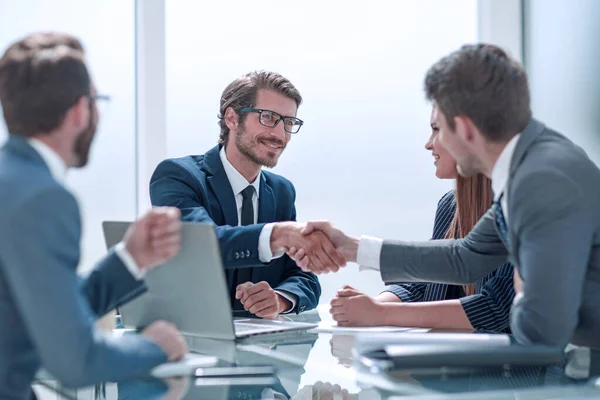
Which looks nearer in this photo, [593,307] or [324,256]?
[593,307]

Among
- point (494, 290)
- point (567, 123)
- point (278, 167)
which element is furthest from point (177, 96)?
point (494, 290)

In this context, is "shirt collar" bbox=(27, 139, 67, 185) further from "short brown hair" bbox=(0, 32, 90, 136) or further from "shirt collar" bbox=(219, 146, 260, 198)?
"shirt collar" bbox=(219, 146, 260, 198)

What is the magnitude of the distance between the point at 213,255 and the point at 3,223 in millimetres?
669

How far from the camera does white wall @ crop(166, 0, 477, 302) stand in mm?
4207

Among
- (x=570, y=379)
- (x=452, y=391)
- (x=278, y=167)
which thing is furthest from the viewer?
(x=278, y=167)

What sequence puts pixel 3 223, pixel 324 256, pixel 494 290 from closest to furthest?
1. pixel 3 223
2. pixel 494 290
3. pixel 324 256

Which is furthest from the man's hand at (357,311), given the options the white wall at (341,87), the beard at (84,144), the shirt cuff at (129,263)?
the white wall at (341,87)

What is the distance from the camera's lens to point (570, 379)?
4.96 ft

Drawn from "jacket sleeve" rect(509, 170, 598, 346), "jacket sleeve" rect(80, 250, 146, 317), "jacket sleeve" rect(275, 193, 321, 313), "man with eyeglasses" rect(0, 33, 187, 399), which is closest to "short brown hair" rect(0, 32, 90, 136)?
Answer: "man with eyeglasses" rect(0, 33, 187, 399)

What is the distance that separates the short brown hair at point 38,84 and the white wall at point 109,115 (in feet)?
8.63

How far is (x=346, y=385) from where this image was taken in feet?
5.01

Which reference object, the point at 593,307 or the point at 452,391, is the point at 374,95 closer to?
the point at 593,307

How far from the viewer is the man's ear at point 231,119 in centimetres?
336

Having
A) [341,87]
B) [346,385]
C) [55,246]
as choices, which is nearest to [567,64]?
[341,87]
